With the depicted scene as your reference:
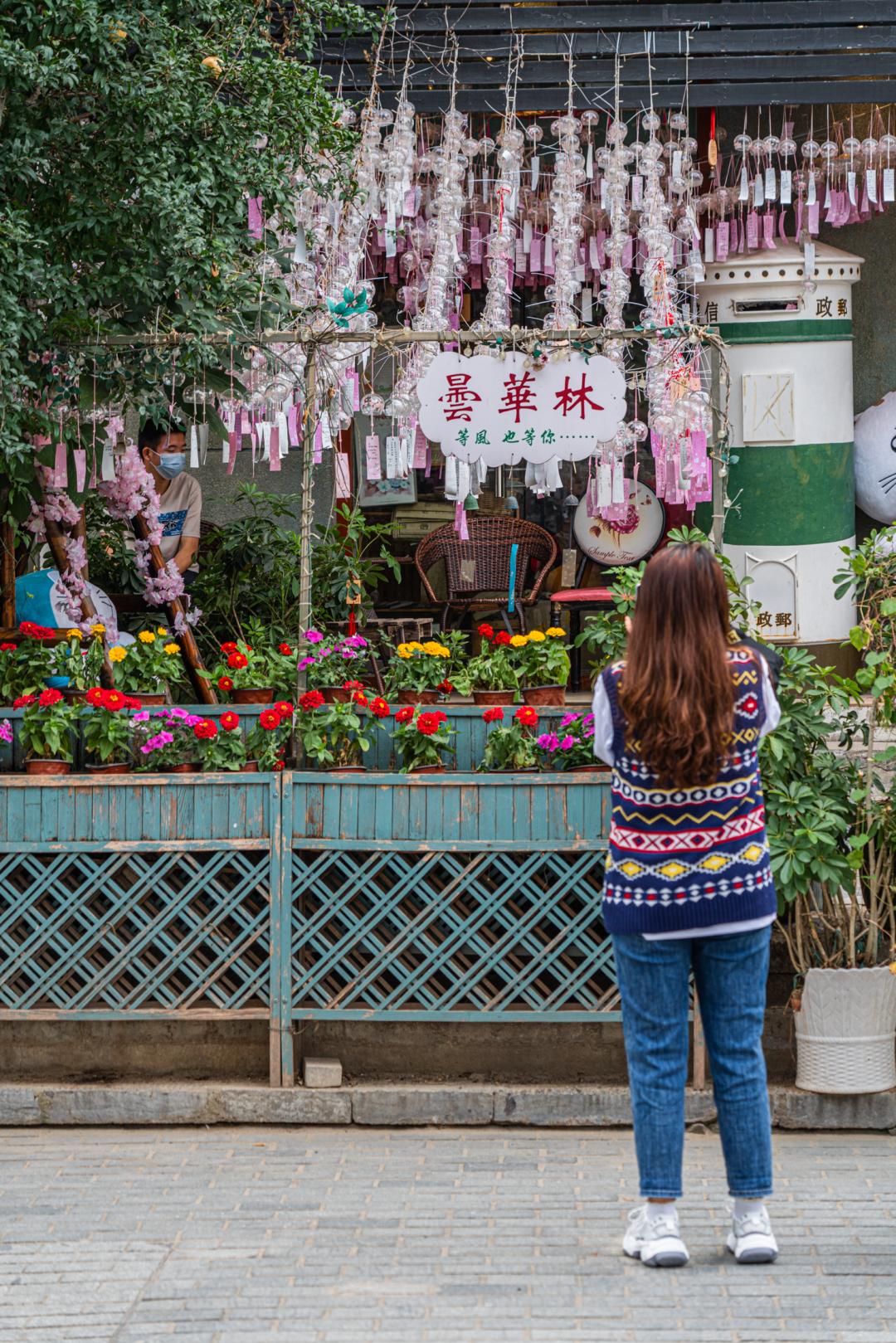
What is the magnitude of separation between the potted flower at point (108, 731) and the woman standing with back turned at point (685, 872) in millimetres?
2194

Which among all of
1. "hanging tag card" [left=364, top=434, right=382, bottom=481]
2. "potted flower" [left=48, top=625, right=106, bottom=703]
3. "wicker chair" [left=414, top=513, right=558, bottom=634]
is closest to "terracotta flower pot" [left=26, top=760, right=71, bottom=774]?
"potted flower" [left=48, top=625, right=106, bottom=703]

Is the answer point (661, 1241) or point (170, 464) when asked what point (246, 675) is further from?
point (661, 1241)

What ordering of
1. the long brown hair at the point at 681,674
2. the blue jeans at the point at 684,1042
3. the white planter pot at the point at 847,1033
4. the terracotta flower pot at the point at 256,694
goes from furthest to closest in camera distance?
the terracotta flower pot at the point at 256,694 < the white planter pot at the point at 847,1033 < the blue jeans at the point at 684,1042 < the long brown hair at the point at 681,674

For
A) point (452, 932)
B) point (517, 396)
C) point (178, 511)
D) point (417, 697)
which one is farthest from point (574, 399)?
point (178, 511)

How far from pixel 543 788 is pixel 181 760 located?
1.30m

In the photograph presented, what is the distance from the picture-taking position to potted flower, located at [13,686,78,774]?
5.69 meters

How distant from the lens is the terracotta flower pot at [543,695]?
6480mm

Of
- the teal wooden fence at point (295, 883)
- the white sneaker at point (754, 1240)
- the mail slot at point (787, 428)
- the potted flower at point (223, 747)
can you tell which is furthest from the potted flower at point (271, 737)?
the mail slot at point (787, 428)

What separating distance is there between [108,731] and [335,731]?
30.5 inches

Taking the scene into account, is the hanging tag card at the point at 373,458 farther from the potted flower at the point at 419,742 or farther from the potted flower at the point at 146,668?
the potted flower at the point at 419,742

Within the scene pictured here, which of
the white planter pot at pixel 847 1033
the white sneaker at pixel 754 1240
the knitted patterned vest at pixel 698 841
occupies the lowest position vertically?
the white sneaker at pixel 754 1240

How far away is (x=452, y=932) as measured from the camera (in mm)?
5492

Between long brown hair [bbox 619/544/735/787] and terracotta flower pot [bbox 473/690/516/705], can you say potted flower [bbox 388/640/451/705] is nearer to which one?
terracotta flower pot [bbox 473/690/516/705]

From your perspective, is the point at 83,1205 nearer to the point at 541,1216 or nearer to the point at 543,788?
the point at 541,1216
